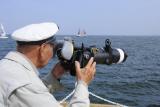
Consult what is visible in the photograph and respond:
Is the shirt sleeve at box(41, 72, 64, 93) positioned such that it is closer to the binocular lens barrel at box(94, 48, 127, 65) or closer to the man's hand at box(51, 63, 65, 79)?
the man's hand at box(51, 63, 65, 79)

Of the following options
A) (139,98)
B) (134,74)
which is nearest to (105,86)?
(139,98)

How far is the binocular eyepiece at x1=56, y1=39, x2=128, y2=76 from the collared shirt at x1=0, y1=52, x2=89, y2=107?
1.35 ft

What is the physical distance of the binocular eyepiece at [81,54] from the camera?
2.99 metres

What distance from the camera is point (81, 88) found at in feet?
9.07

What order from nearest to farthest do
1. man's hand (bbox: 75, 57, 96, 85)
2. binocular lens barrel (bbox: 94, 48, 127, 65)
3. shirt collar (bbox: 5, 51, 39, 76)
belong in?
shirt collar (bbox: 5, 51, 39, 76) < man's hand (bbox: 75, 57, 96, 85) < binocular lens barrel (bbox: 94, 48, 127, 65)

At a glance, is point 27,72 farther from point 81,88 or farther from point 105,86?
point 105,86

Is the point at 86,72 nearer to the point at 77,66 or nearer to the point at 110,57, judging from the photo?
the point at 77,66

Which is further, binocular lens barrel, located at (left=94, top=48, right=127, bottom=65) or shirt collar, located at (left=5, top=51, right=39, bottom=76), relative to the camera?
binocular lens barrel, located at (left=94, top=48, right=127, bottom=65)

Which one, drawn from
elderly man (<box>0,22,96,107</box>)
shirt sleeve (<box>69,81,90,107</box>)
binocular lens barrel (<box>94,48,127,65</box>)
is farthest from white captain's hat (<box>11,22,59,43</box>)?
binocular lens barrel (<box>94,48,127,65</box>)

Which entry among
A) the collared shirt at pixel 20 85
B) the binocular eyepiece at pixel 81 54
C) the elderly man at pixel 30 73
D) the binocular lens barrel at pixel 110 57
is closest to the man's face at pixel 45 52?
the elderly man at pixel 30 73

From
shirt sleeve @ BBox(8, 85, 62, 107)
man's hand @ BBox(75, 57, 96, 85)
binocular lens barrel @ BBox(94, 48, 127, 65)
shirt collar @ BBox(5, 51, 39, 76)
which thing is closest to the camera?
shirt sleeve @ BBox(8, 85, 62, 107)

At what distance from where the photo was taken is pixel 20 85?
2.49m

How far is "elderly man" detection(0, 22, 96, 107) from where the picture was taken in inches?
98.1

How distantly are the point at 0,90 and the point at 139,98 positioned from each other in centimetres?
1255
